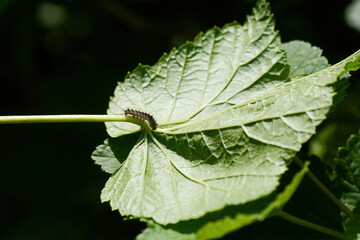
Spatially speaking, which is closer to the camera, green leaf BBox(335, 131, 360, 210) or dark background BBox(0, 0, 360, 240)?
green leaf BBox(335, 131, 360, 210)

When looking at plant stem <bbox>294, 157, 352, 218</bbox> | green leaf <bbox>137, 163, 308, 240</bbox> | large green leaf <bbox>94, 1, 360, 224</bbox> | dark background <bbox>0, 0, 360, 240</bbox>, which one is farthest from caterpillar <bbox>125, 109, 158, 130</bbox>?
dark background <bbox>0, 0, 360, 240</bbox>

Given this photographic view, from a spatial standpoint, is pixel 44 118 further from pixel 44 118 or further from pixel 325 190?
pixel 325 190

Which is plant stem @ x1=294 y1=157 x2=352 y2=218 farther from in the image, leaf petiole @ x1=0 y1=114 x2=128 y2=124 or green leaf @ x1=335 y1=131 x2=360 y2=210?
leaf petiole @ x1=0 y1=114 x2=128 y2=124

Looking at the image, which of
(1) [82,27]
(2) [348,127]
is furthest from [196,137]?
(1) [82,27]

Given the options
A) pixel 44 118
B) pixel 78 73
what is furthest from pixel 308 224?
pixel 78 73

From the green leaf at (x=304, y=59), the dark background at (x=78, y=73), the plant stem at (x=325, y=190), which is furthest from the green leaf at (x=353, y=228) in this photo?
the dark background at (x=78, y=73)
